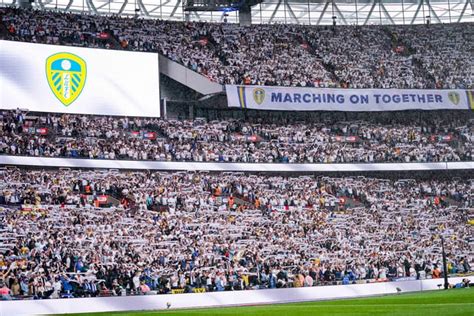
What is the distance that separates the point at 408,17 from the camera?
70.3 metres

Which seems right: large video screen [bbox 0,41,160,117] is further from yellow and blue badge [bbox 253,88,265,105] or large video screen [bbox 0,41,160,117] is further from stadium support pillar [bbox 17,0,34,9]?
stadium support pillar [bbox 17,0,34,9]

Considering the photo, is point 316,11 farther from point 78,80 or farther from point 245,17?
point 78,80

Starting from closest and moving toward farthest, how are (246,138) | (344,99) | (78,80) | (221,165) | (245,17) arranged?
(221,165)
(78,80)
(246,138)
(344,99)
(245,17)

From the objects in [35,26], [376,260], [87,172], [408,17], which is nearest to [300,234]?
[376,260]

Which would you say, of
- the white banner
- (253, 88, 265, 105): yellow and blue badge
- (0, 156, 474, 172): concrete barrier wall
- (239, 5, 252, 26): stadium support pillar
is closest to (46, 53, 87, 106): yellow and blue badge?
→ (0, 156, 474, 172): concrete barrier wall

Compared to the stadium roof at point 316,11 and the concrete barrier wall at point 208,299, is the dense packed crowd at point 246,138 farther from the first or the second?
the concrete barrier wall at point 208,299

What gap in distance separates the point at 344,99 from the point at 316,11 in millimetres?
14833

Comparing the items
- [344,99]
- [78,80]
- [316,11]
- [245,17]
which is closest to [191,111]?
[78,80]

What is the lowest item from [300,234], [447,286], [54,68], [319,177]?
[447,286]

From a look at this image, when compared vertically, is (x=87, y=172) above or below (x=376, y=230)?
above

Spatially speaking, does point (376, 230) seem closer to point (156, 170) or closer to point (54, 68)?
point (156, 170)

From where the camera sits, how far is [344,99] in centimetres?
5519

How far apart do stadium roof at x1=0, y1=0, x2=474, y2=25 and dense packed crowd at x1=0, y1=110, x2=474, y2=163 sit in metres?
11.5

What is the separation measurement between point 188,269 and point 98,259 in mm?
4053
